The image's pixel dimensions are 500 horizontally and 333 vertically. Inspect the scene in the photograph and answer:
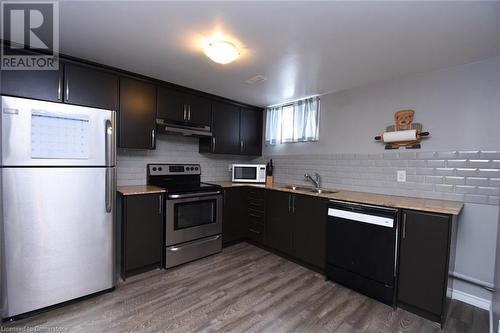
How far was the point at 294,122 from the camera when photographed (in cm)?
360

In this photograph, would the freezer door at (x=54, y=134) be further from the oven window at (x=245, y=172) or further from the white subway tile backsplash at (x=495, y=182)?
the white subway tile backsplash at (x=495, y=182)

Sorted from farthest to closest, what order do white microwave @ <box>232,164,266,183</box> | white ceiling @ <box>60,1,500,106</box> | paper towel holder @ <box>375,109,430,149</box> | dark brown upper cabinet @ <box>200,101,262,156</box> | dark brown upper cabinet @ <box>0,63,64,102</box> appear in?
white microwave @ <box>232,164,266,183</box> → dark brown upper cabinet @ <box>200,101,262,156</box> → paper towel holder @ <box>375,109,430,149</box> → dark brown upper cabinet @ <box>0,63,64,102</box> → white ceiling @ <box>60,1,500,106</box>

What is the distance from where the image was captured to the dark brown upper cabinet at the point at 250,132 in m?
3.84

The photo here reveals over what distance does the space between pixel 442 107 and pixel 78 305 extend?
379 centimetres

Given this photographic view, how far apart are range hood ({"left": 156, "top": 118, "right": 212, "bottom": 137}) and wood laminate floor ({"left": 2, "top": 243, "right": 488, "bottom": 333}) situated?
5.53 feet

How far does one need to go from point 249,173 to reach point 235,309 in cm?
202

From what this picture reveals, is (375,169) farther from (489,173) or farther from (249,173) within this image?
(249,173)

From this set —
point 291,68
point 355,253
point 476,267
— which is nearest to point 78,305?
point 355,253

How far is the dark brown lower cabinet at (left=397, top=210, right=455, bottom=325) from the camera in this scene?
69.6 inches

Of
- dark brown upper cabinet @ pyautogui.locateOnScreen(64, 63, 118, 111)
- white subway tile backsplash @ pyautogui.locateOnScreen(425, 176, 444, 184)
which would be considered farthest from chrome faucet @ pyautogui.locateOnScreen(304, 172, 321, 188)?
dark brown upper cabinet @ pyautogui.locateOnScreen(64, 63, 118, 111)

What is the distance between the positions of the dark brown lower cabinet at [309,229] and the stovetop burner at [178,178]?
1106 mm

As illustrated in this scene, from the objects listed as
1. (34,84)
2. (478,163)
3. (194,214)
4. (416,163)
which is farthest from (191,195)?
(478,163)

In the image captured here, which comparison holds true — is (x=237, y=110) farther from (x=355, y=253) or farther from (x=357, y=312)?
(x=357, y=312)

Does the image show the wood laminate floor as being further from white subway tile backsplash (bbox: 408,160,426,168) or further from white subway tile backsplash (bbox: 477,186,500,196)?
white subway tile backsplash (bbox: 408,160,426,168)
